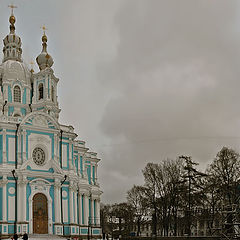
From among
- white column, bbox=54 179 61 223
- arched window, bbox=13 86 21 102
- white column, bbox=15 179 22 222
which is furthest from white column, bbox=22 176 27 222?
arched window, bbox=13 86 21 102

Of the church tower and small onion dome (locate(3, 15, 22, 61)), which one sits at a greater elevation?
small onion dome (locate(3, 15, 22, 61))

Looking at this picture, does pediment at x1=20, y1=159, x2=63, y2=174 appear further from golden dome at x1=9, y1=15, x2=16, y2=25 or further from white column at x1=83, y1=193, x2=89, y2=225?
golden dome at x1=9, y1=15, x2=16, y2=25

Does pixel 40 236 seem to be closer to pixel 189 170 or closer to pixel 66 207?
pixel 66 207

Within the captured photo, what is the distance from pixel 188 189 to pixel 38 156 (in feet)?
51.7

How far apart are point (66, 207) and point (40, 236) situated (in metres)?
4.88

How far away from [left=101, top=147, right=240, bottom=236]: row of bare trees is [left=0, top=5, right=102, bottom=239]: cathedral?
6.99 meters

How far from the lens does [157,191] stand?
169 feet

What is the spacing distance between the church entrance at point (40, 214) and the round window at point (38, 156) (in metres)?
3.36

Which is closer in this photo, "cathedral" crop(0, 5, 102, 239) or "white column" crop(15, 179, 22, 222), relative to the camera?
"white column" crop(15, 179, 22, 222)

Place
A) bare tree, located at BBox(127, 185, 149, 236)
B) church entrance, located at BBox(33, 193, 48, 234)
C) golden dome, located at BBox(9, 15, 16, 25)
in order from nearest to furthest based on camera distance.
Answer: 1. church entrance, located at BBox(33, 193, 48, 234)
2. golden dome, located at BBox(9, 15, 16, 25)
3. bare tree, located at BBox(127, 185, 149, 236)

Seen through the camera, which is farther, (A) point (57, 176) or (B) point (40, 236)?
(A) point (57, 176)

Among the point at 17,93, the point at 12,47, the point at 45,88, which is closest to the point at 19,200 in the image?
the point at 17,93

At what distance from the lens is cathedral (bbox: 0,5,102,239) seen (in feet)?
141

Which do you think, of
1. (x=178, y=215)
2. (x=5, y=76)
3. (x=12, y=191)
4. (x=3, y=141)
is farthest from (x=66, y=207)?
(x=5, y=76)
